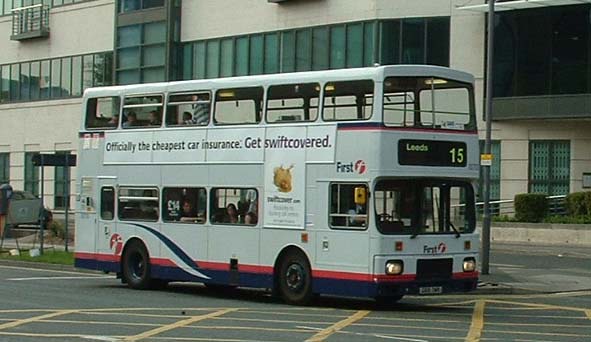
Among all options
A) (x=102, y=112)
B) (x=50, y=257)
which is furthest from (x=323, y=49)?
(x=102, y=112)

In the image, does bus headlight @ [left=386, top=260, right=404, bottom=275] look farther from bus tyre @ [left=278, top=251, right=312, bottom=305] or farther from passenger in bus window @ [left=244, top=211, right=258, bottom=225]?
passenger in bus window @ [left=244, top=211, right=258, bottom=225]

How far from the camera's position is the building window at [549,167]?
40.8m

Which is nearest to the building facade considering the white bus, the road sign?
the road sign

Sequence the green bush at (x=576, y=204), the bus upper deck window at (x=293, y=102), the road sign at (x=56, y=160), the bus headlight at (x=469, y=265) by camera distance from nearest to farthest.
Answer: the bus headlight at (x=469, y=265), the bus upper deck window at (x=293, y=102), the road sign at (x=56, y=160), the green bush at (x=576, y=204)

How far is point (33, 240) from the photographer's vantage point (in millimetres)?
39750

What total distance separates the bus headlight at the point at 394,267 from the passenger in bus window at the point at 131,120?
696cm

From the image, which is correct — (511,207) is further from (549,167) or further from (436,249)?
(436,249)

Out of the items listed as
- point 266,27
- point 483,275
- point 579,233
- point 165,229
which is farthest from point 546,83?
point 165,229

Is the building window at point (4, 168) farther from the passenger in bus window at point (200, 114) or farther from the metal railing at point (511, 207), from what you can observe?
the passenger in bus window at point (200, 114)

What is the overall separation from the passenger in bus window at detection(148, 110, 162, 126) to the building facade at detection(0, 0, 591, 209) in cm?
1985

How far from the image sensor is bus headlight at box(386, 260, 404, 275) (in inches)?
728

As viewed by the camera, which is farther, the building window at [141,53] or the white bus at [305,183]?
the building window at [141,53]

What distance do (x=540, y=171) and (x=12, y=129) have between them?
30313 mm

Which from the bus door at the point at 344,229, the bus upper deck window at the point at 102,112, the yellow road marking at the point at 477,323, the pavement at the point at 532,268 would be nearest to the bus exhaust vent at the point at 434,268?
the yellow road marking at the point at 477,323
